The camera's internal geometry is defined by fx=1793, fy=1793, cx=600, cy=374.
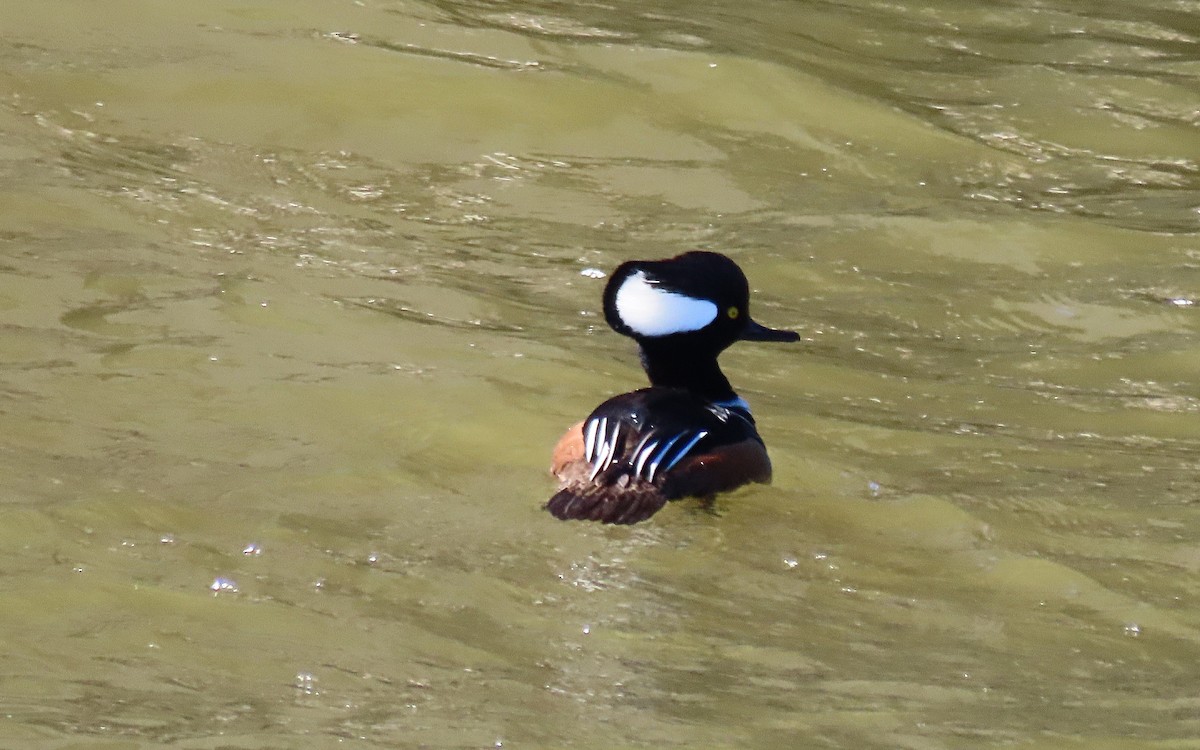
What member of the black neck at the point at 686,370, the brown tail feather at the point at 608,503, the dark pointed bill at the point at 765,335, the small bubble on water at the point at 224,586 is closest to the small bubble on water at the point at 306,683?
the small bubble on water at the point at 224,586

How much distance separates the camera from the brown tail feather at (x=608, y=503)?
17.9 feet

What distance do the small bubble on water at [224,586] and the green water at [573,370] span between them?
21 millimetres

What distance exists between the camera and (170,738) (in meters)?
3.77

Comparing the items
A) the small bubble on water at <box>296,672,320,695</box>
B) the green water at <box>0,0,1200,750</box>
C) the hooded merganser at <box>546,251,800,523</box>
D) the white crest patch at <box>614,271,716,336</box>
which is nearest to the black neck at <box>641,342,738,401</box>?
the hooded merganser at <box>546,251,800,523</box>

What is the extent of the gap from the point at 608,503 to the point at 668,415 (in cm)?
47

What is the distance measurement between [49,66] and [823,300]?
445 cm

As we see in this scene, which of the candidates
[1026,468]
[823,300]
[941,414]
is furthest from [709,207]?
[1026,468]

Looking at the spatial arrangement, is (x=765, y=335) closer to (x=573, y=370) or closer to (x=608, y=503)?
(x=573, y=370)

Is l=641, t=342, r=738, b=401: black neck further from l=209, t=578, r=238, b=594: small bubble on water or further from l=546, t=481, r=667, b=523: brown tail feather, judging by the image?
l=209, t=578, r=238, b=594: small bubble on water

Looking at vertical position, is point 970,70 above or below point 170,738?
above

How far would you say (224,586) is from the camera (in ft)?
15.4

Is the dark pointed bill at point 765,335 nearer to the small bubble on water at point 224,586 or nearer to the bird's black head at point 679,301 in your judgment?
the bird's black head at point 679,301

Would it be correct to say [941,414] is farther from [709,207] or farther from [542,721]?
[542,721]

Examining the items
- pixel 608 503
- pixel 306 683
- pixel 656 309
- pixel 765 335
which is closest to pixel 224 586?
pixel 306 683
